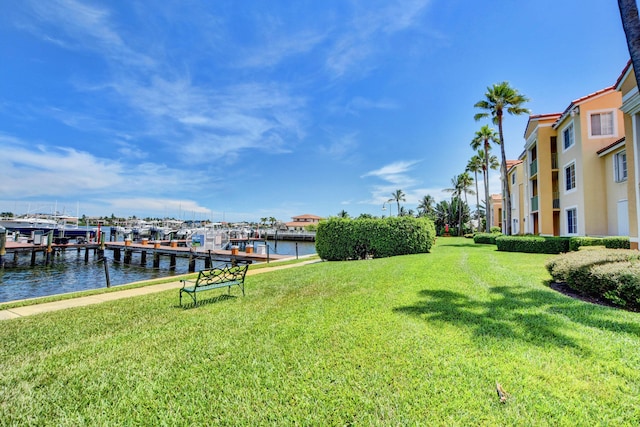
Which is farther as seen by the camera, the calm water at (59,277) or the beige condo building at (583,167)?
the beige condo building at (583,167)

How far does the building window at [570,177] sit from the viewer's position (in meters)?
18.8

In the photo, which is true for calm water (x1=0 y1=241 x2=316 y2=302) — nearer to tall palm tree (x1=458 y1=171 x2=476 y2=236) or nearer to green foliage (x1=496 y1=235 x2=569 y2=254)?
green foliage (x1=496 y1=235 x2=569 y2=254)

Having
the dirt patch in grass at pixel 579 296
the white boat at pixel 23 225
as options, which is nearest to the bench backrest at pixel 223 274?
the dirt patch in grass at pixel 579 296

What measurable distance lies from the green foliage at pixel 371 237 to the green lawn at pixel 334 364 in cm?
1008

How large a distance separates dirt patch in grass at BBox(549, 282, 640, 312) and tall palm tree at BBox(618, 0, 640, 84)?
4.38m

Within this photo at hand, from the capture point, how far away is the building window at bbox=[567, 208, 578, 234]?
18.6m

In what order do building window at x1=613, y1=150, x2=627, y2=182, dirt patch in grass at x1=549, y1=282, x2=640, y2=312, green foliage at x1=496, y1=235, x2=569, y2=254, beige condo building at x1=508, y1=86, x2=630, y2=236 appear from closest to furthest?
dirt patch in grass at x1=549, y1=282, x2=640, y2=312, building window at x1=613, y1=150, x2=627, y2=182, green foliage at x1=496, y1=235, x2=569, y2=254, beige condo building at x1=508, y1=86, x2=630, y2=236

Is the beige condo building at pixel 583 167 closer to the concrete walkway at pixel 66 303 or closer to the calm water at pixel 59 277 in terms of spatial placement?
the concrete walkway at pixel 66 303

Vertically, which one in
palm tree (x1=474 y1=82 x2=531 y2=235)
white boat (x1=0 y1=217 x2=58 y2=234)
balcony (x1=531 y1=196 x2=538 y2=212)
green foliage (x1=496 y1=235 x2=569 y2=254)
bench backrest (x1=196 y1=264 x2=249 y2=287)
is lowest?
bench backrest (x1=196 y1=264 x2=249 y2=287)

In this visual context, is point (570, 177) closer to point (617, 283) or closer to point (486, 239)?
point (486, 239)

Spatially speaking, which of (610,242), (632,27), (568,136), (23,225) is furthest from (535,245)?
(23,225)

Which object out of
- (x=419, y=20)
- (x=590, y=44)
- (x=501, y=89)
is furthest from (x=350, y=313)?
(x=501, y=89)

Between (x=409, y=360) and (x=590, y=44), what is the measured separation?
15120mm

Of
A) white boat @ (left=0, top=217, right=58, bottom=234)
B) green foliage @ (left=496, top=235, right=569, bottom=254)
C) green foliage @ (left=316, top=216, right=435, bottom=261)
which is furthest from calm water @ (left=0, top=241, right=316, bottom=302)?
green foliage @ (left=496, top=235, right=569, bottom=254)
